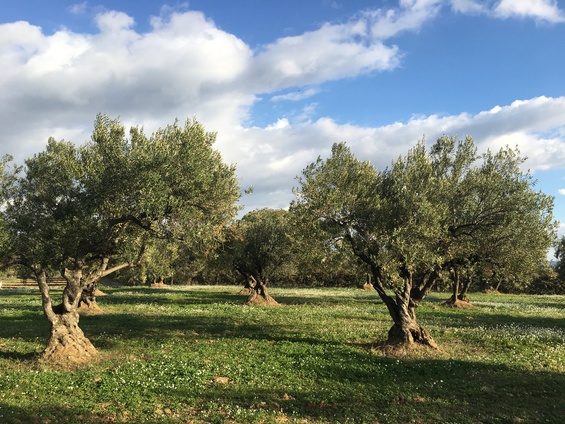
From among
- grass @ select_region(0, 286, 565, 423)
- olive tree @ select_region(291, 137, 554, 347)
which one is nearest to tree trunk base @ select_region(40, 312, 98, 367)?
grass @ select_region(0, 286, 565, 423)

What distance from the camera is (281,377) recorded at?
16.4 metres

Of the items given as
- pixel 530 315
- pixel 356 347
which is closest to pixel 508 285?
pixel 530 315

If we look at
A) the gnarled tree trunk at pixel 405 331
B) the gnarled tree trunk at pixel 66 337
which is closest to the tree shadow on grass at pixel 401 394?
the gnarled tree trunk at pixel 405 331

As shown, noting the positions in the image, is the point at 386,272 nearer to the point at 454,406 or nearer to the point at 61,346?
the point at 454,406

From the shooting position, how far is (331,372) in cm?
1734

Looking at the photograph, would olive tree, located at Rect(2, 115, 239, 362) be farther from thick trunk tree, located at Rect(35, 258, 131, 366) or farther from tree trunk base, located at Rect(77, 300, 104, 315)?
tree trunk base, located at Rect(77, 300, 104, 315)

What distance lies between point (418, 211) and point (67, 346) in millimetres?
17291

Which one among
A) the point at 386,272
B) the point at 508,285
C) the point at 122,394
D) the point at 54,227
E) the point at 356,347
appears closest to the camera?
the point at 122,394

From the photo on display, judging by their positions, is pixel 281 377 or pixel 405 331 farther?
pixel 405 331

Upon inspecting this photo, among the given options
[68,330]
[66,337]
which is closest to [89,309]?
[68,330]

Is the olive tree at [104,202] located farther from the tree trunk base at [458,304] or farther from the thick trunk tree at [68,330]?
the tree trunk base at [458,304]

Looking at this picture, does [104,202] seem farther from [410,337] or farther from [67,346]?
[410,337]

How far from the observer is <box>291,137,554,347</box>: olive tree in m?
19.8

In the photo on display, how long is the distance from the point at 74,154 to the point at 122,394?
491 inches
